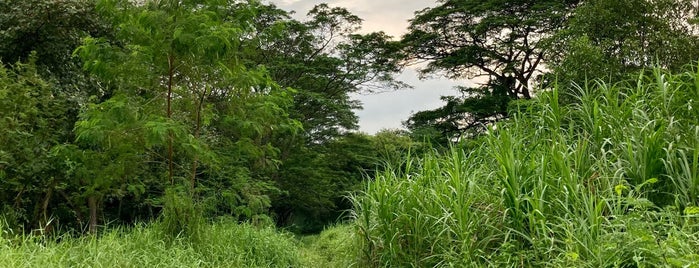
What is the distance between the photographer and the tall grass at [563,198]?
98.2 inches

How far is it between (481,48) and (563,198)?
11303mm

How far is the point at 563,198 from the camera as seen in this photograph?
2908 mm

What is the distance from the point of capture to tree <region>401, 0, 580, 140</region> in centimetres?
1265

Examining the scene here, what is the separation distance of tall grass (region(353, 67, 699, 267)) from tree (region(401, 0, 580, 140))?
8.82 m

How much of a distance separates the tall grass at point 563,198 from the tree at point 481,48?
28.9 feet

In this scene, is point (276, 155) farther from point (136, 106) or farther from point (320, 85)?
point (320, 85)

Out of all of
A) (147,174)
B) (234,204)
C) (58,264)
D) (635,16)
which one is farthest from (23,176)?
(635,16)

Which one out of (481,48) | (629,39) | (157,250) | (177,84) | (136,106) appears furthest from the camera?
(481,48)

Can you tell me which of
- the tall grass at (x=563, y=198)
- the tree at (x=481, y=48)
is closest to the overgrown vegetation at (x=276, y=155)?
the tall grass at (x=563, y=198)

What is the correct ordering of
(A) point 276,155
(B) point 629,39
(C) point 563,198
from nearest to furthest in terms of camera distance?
1. (C) point 563,198
2. (A) point 276,155
3. (B) point 629,39

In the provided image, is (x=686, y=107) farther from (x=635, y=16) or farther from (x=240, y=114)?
(x=635, y=16)

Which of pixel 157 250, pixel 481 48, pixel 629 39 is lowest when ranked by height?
pixel 157 250

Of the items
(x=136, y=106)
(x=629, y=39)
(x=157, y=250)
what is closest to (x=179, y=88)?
(x=136, y=106)

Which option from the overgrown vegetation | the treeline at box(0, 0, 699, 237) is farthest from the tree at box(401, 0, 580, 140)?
the overgrown vegetation
